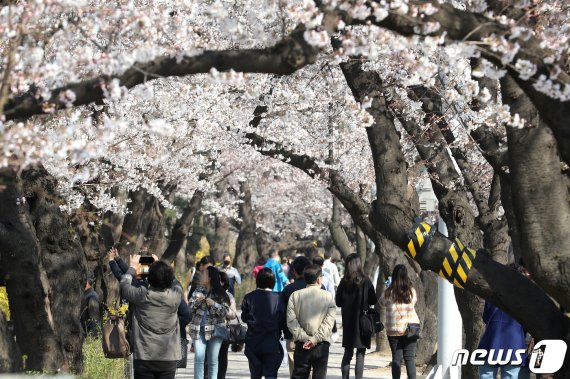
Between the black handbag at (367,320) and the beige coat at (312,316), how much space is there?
2.13 meters

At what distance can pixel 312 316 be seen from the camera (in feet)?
40.0

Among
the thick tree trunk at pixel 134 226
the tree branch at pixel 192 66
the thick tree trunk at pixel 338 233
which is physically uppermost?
the thick tree trunk at pixel 338 233

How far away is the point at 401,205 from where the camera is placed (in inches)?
398

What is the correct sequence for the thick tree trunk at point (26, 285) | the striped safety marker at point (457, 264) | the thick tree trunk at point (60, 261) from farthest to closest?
the thick tree trunk at point (60, 261) < the thick tree trunk at point (26, 285) < the striped safety marker at point (457, 264)

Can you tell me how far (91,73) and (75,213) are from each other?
33.5 ft

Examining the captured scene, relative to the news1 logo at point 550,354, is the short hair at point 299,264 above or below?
above

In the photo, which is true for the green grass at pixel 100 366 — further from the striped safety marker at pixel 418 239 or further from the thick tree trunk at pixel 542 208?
the thick tree trunk at pixel 542 208

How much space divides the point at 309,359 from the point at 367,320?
2146 millimetres

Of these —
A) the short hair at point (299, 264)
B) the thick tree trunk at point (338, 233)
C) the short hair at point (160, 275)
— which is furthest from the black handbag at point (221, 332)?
the thick tree trunk at point (338, 233)

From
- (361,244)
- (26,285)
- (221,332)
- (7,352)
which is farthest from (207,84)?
(361,244)

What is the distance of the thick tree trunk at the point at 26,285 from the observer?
443 inches

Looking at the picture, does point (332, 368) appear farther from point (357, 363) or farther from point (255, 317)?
point (255, 317)

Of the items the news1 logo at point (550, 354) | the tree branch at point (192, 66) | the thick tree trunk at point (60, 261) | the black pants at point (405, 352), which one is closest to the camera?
the tree branch at point (192, 66)

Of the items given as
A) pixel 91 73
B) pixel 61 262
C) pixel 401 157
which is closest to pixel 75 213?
pixel 61 262
